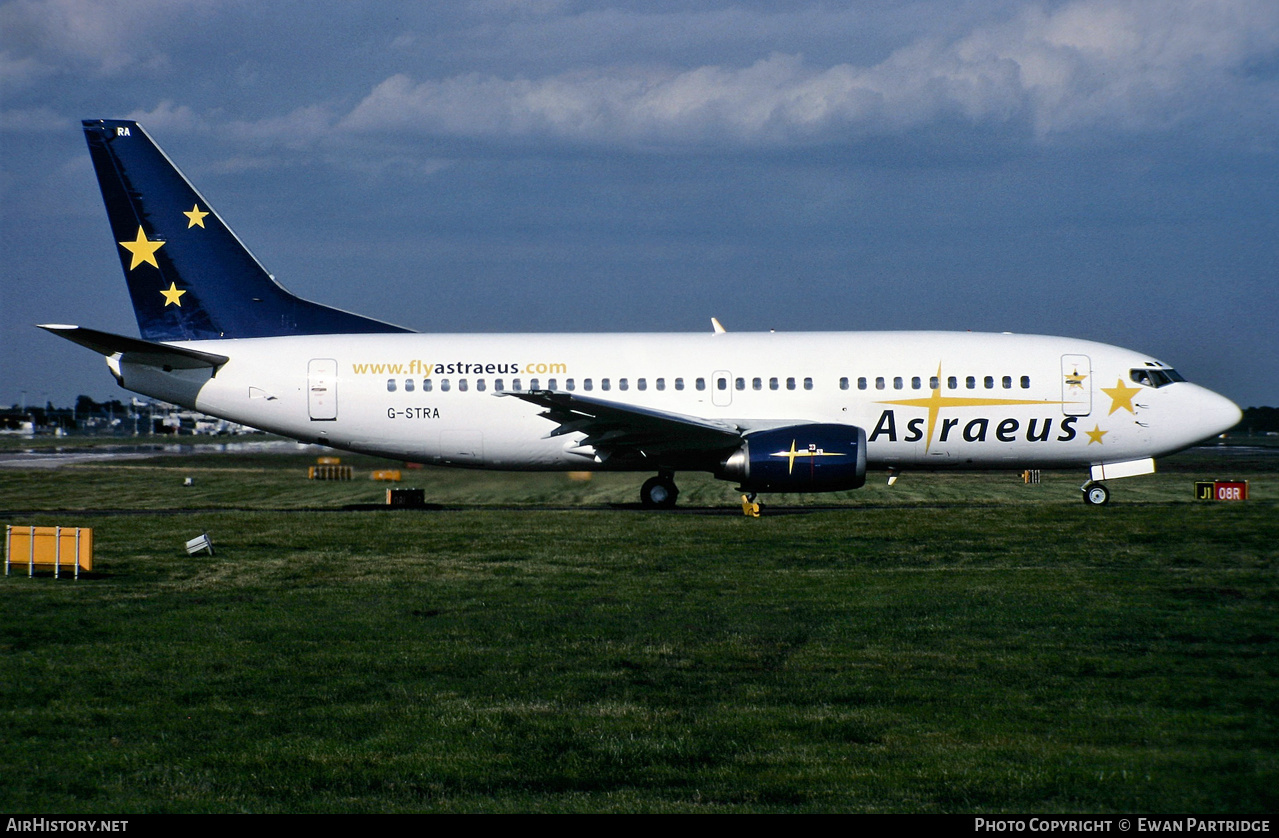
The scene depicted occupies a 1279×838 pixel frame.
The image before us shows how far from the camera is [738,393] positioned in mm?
26547

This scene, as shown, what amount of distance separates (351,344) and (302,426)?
7.41 feet

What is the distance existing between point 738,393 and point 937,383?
456cm

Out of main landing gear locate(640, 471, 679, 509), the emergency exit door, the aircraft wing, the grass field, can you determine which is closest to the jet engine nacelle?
the aircraft wing

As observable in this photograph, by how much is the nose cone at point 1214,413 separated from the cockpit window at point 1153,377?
0.81 m

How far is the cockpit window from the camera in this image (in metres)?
26.7

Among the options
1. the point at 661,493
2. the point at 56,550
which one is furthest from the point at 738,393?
the point at 56,550

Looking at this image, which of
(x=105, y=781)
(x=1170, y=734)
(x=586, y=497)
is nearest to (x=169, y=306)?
(x=586, y=497)

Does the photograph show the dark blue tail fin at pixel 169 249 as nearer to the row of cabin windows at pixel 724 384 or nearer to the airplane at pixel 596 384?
the airplane at pixel 596 384

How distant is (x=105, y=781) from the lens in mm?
7336

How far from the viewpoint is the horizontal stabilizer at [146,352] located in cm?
2448

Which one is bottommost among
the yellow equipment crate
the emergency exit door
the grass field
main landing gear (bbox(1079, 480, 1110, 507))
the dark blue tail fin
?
the grass field

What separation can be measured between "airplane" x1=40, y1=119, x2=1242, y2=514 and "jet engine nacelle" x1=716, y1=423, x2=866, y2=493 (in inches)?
61.7

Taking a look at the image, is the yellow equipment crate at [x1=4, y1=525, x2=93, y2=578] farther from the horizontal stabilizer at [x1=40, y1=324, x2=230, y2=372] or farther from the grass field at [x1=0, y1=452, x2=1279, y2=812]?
the horizontal stabilizer at [x1=40, y1=324, x2=230, y2=372]

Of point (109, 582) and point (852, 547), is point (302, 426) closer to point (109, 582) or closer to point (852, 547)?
point (109, 582)
